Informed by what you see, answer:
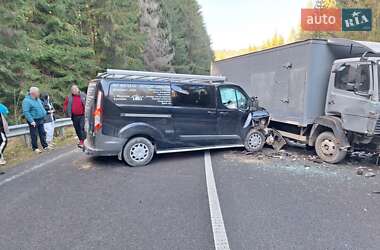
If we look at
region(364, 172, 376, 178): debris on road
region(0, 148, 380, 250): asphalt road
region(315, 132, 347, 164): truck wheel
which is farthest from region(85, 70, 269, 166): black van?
region(364, 172, 376, 178): debris on road

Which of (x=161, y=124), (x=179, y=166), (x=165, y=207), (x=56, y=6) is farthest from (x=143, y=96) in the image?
(x=56, y=6)

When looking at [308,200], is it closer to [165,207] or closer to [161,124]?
[165,207]

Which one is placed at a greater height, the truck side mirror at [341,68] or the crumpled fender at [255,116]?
the truck side mirror at [341,68]

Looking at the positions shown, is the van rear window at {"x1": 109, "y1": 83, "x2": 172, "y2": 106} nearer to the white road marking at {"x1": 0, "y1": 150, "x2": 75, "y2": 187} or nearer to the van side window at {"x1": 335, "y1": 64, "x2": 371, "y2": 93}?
the white road marking at {"x1": 0, "y1": 150, "x2": 75, "y2": 187}

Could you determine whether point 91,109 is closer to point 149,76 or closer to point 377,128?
point 149,76

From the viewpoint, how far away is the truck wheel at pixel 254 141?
25.6ft

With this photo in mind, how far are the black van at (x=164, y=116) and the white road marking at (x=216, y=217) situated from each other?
1.53 metres

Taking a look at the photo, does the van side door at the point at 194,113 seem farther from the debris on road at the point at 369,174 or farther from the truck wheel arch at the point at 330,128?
the debris on road at the point at 369,174

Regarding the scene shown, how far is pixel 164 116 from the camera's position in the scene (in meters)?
6.68

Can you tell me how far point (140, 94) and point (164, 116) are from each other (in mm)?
752

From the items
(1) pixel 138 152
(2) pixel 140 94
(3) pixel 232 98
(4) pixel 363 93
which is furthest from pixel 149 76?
(4) pixel 363 93

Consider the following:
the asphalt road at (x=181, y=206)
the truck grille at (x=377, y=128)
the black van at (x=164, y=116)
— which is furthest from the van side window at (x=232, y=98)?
the truck grille at (x=377, y=128)

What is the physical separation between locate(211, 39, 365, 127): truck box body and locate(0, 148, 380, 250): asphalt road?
1.61m

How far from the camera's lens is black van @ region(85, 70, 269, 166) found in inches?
242
